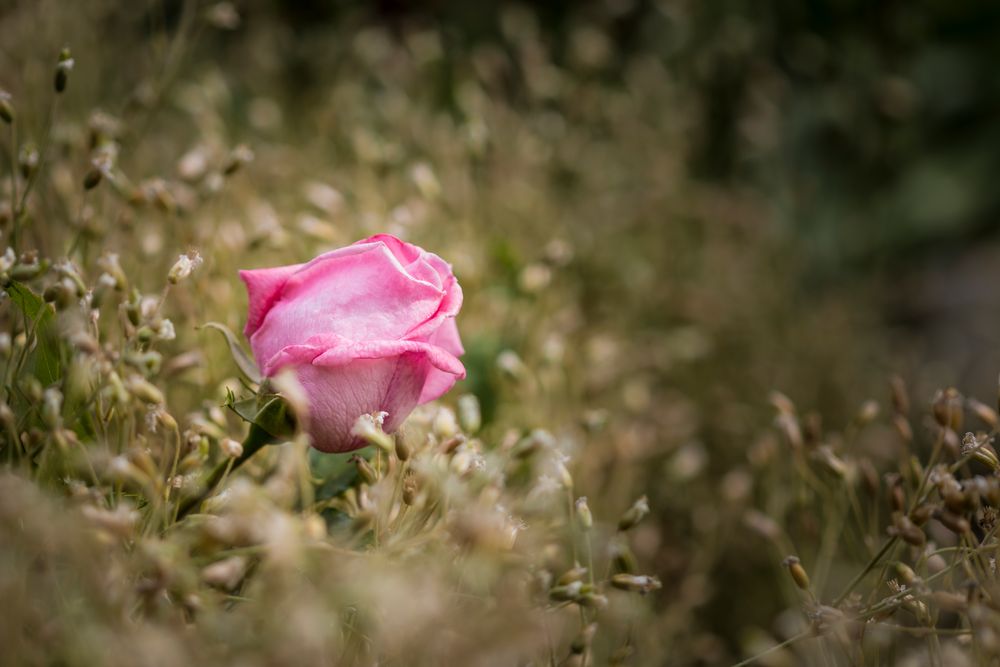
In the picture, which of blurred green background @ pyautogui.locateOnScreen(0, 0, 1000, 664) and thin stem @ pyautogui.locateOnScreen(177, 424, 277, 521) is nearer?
thin stem @ pyautogui.locateOnScreen(177, 424, 277, 521)

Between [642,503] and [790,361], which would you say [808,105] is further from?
[642,503]

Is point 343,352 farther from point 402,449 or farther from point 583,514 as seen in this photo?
point 583,514

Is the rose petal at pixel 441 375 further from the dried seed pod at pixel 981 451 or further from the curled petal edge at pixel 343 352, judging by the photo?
the dried seed pod at pixel 981 451

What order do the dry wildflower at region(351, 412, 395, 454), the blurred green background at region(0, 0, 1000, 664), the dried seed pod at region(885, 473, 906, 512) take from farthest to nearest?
1. the blurred green background at region(0, 0, 1000, 664)
2. the dried seed pod at region(885, 473, 906, 512)
3. the dry wildflower at region(351, 412, 395, 454)

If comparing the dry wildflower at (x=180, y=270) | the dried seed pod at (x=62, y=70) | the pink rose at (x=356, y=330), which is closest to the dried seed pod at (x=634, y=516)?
the pink rose at (x=356, y=330)

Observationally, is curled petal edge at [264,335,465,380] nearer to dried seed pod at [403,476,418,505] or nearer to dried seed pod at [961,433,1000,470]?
dried seed pod at [403,476,418,505]

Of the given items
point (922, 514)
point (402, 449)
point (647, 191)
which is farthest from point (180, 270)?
point (647, 191)

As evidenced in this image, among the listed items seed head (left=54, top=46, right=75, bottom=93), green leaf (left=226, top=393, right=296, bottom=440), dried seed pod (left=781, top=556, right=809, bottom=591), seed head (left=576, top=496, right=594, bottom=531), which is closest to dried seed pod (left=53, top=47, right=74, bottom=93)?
seed head (left=54, top=46, right=75, bottom=93)
